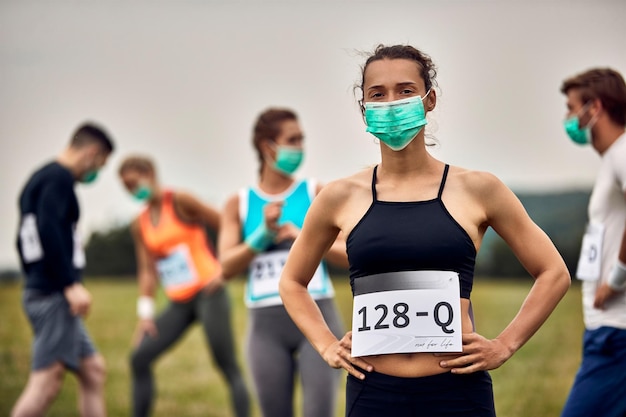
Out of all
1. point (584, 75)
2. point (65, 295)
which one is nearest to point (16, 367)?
point (65, 295)

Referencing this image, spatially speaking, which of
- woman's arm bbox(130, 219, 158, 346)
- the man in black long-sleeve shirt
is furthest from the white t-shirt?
woman's arm bbox(130, 219, 158, 346)

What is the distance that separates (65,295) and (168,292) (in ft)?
5.20

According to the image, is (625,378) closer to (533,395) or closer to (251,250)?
(251,250)

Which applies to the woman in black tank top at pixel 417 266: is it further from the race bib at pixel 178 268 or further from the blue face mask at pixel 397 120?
the race bib at pixel 178 268

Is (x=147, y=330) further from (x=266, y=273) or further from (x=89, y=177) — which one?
(x=266, y=273)

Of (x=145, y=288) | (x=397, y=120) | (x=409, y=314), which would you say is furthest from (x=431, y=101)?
(x=145, y=288)

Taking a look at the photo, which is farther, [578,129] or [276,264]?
[276,264]

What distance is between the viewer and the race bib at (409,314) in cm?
320

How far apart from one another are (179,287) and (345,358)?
4713 mm

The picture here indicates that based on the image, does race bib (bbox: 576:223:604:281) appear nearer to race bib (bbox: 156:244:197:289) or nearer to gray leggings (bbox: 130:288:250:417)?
gray leggings (bbox: 130:288:250:417)

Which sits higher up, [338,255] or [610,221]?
[610,221]

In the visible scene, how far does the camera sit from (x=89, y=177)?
6.91m

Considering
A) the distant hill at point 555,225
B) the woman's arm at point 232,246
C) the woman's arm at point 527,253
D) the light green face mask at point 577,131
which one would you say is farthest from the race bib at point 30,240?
the distant hill at point 555,225

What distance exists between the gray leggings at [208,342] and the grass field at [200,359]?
3.95ft
